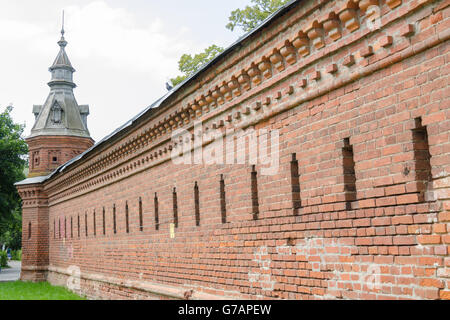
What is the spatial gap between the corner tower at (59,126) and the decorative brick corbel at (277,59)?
1920 centimetres

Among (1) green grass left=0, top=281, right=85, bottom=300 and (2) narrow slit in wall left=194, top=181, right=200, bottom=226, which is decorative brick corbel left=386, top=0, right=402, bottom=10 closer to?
(2) narrow slit in wall left=194, top=181, right=200, bottom=226

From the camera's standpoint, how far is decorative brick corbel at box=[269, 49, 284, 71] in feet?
19.7

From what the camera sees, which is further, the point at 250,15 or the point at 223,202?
the point at 250,15

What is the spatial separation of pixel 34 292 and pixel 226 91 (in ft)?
44.0

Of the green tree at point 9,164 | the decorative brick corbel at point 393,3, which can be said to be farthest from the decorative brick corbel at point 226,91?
the green tree at point 9,164

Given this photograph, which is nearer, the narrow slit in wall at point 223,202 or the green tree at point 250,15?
the narrow slit in wall at point 223,202

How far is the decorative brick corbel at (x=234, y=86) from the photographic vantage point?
6.89 metres

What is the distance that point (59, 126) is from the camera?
2439cm

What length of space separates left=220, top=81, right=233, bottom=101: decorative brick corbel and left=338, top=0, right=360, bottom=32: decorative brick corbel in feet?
7.95

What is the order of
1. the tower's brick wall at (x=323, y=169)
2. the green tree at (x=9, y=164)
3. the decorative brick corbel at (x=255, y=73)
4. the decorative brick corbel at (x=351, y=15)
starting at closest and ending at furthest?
the tower's brick wall at (x=323, y=169)
the decorative brick corbel at (x=351, y=15)
the decorative brick corbel at (x=255, y=73)
the green tree at (x=9, y=164)

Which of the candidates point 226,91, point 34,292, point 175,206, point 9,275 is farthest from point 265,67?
point 9,275

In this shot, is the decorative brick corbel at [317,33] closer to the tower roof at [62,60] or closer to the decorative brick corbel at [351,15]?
the decorative brick corbel at [351,15]

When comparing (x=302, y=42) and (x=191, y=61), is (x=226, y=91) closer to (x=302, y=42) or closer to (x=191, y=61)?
(x=302, y=42)
